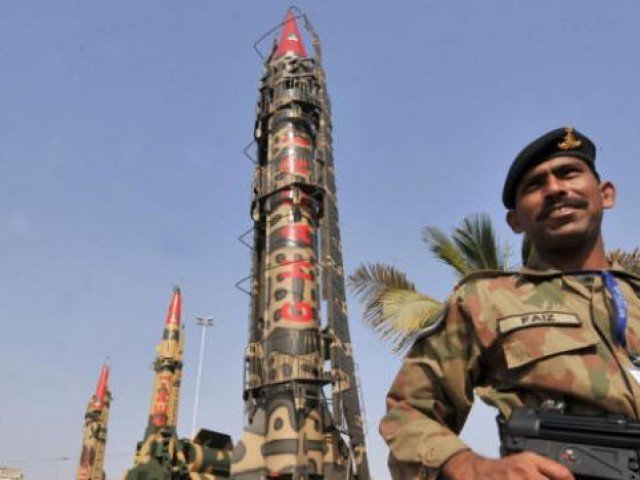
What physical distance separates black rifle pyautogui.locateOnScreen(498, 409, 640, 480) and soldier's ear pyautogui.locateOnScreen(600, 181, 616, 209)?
900 mm

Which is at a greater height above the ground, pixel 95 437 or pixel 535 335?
pixel 95 437

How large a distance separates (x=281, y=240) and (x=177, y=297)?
9110 millimetres

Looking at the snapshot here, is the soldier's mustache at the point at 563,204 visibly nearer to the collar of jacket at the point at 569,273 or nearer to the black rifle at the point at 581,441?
the collar of jacket at the point at 569,273

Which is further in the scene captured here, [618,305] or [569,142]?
[569,142]

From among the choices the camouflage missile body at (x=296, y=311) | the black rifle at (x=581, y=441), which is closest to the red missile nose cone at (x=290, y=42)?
the camouflage missile body at (x=296, y=311)

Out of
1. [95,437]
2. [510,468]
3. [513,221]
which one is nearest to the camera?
[510,468]

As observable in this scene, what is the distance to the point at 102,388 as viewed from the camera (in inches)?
1273

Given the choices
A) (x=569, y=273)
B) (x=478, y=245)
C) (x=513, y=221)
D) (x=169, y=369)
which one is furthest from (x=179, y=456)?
(x=569, y=273)

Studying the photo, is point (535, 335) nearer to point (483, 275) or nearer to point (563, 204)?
point (483, 275)

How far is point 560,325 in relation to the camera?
1744mm

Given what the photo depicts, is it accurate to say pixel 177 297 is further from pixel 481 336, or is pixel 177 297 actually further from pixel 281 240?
pixel 481 336

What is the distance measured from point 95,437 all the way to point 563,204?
3188 cm

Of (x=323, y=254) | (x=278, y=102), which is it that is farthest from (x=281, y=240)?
→ (x=278, y=102)

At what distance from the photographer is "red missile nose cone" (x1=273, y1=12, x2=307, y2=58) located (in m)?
19.4
